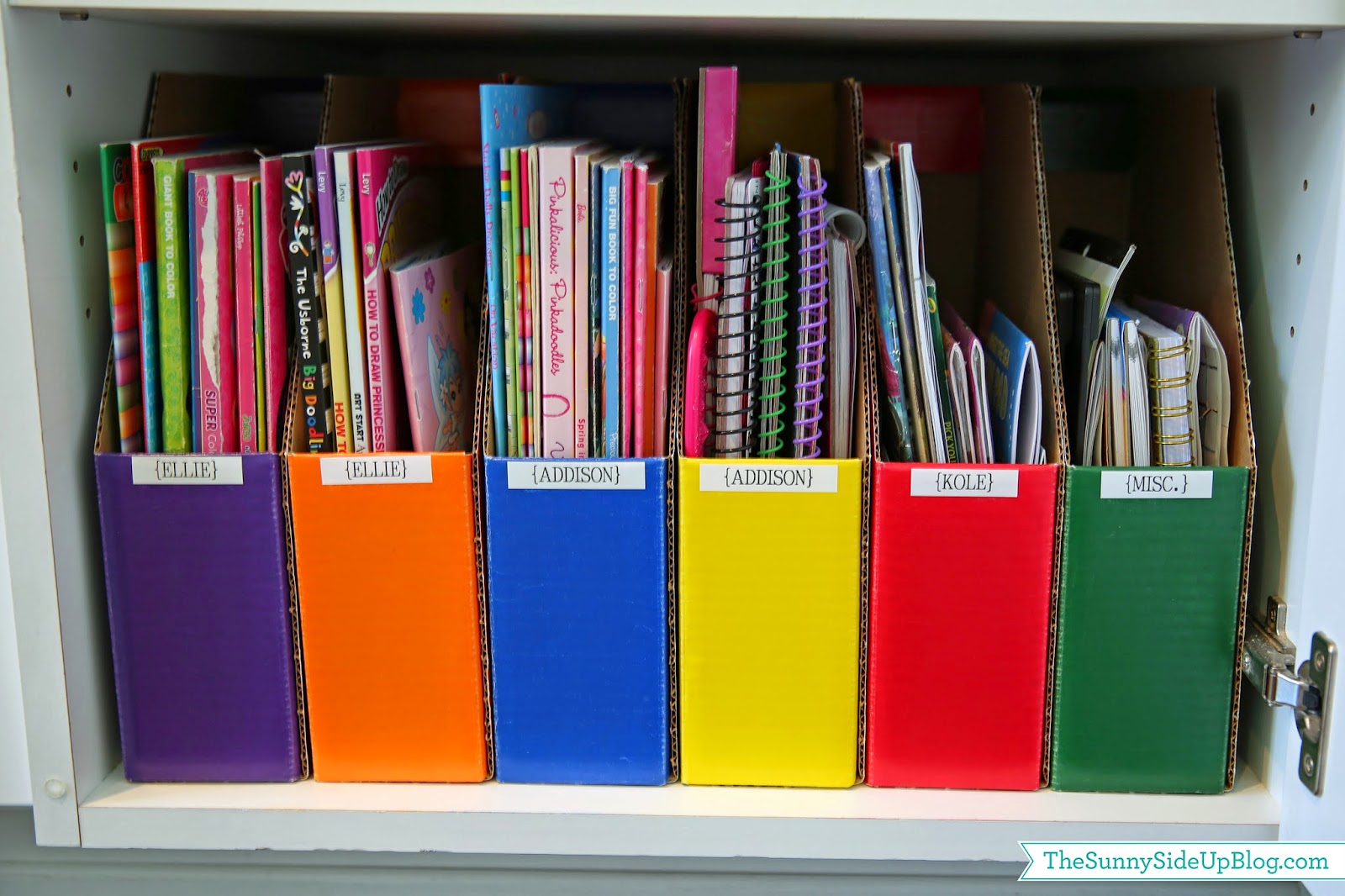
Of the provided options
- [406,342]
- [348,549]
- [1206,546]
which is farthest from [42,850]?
[1206,546]

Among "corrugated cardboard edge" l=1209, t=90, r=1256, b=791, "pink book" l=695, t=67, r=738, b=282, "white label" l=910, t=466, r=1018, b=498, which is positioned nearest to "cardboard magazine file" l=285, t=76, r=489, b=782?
"pink book" l=695, t=67, r=738, b=282

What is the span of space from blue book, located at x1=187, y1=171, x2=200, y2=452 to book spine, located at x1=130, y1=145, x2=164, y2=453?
2cm

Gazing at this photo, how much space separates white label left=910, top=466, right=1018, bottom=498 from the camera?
30.1 inches

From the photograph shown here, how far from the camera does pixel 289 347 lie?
0.82m

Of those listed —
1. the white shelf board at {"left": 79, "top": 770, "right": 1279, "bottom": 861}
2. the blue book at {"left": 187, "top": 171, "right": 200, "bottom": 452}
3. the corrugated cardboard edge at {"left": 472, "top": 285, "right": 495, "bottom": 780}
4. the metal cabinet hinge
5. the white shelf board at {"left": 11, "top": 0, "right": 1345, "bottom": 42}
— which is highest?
the white shelf board at {"left": 11, "top": 0, "right": 1345, "bottom": 42}

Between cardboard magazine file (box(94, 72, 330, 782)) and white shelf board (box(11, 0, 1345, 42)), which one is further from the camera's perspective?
cardboard magazine file (box(94, 72, 330, 782))

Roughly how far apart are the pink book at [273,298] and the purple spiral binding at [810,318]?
0.37 meters

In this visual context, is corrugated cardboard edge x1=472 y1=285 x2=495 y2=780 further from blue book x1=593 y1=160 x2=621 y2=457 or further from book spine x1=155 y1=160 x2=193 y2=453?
book spine x1=155 y1=160 x2=193 y2=453

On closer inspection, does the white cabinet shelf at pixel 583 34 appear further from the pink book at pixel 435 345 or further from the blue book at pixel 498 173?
the pink book at pixel 435 345

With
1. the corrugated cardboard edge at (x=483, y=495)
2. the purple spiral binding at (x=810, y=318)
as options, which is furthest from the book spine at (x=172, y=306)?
the purple spiral binding at (x=810, y=318)

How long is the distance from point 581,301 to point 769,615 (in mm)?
264

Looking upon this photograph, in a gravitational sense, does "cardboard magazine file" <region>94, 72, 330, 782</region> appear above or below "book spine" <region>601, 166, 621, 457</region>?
below

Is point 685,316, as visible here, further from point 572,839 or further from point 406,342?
point 572,839

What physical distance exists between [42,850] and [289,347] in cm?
45
